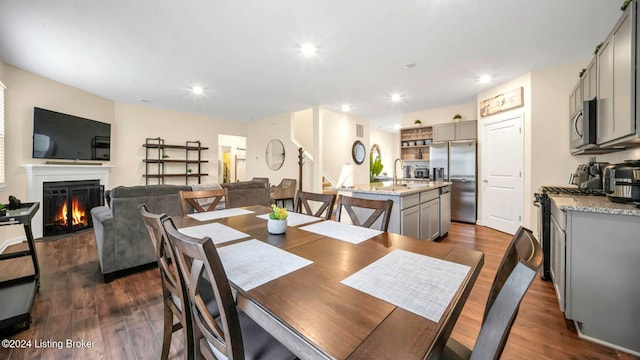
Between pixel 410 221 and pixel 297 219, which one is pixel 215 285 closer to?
pixel 297 219

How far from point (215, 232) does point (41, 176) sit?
4394 mm

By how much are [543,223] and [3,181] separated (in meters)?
6.59

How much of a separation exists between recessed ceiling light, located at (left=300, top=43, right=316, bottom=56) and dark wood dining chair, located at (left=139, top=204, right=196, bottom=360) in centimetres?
246

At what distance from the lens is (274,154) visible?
6.56 m

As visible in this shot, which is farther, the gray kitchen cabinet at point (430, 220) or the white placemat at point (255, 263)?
the gray kitchen cabinet at point (430, 220)

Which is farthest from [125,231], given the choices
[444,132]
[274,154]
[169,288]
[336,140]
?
[444,132]

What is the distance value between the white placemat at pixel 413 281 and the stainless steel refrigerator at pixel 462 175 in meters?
4.54

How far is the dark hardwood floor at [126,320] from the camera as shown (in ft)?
4.90

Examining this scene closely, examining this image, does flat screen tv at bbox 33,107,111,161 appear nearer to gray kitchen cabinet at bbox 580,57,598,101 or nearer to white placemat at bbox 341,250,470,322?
white placemat at bbox 341,250,470,322

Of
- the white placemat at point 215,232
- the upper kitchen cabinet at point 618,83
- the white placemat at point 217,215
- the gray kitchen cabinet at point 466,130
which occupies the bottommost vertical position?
the white placemat at point 215,232

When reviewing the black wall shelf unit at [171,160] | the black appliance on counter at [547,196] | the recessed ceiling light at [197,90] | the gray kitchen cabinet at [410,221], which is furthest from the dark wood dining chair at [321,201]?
the black wall shelf unit at [171,160]

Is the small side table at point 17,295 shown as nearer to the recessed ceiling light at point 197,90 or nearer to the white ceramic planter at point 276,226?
the white ceramic planter at point 276,226

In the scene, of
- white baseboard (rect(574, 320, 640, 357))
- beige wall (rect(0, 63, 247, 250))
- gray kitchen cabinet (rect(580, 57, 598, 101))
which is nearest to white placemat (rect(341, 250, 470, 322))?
white baseboard (rect(574, 320, 640, 357))

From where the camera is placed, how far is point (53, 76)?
3787mm
